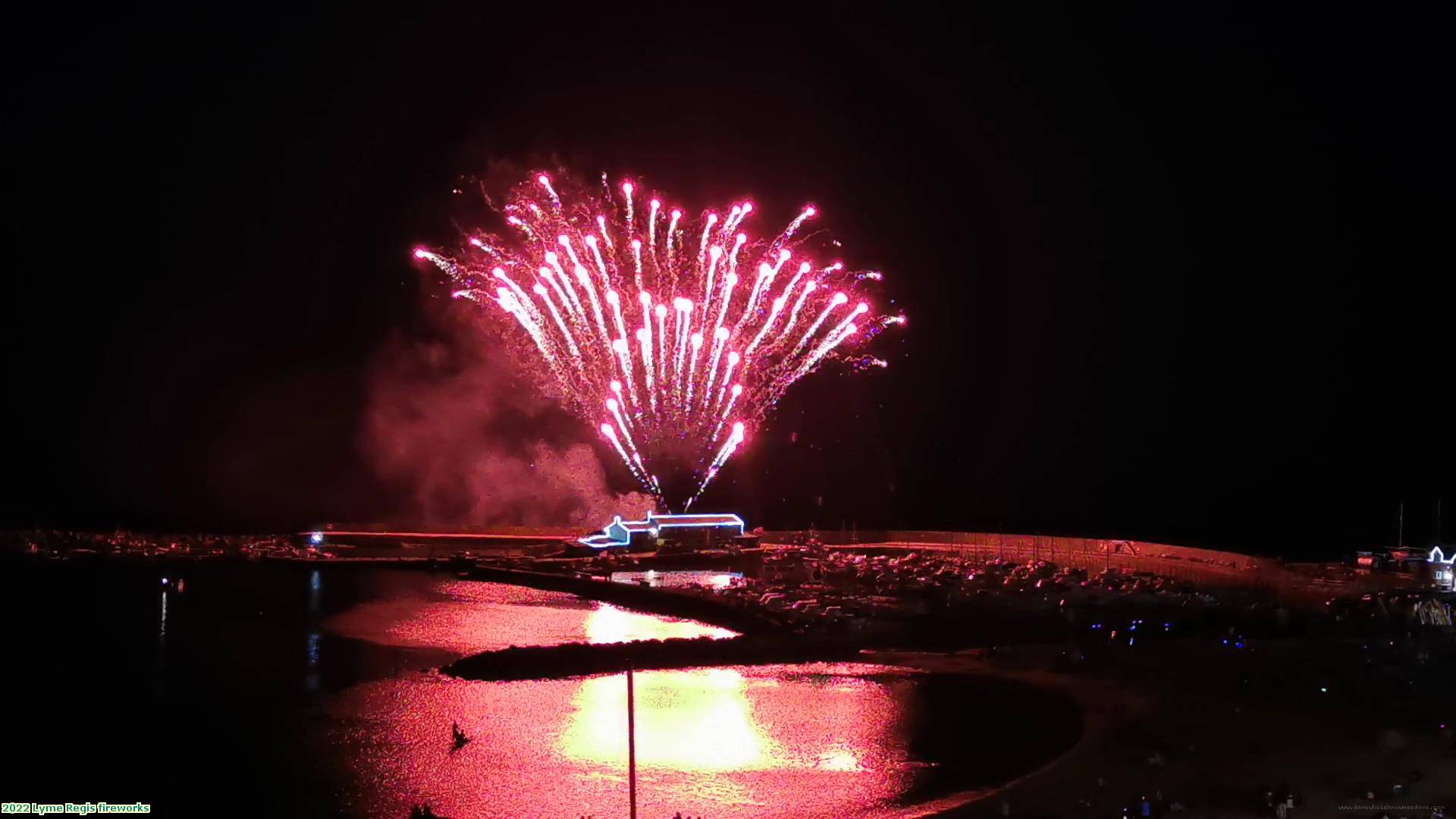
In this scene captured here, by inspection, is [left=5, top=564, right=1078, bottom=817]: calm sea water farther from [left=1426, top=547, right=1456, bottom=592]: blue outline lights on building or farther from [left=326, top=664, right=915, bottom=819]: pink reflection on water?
[left=1426, top=547, right=1456, bottom=592]: blue outline lights on building

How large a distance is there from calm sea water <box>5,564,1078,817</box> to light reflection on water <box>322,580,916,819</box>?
51 millimetres

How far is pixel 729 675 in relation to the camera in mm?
27969

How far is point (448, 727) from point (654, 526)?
107ft

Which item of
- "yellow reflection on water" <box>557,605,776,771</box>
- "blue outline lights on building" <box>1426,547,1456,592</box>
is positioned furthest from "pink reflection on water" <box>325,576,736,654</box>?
"blue outline lights on building" <box>1426,547,1456,592</box>

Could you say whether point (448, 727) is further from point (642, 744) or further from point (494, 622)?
point (494, 622)

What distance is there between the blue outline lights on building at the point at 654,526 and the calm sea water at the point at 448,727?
1835 cm

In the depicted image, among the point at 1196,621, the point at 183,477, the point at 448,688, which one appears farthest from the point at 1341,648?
the point at 183,477

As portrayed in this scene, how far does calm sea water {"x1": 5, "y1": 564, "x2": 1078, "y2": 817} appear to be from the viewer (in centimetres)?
1873

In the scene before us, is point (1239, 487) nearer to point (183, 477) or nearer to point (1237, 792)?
point (183, 477)

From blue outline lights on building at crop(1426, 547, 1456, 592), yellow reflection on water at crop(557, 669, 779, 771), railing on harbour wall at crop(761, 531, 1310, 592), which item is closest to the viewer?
yellow reflection on water at crop(557, 669, 779, 771)

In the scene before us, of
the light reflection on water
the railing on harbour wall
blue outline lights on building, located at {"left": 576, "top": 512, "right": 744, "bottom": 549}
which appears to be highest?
blue outline lights on building, located at {"left": 576, "top": 512, "right": 744, "bottom": 549}

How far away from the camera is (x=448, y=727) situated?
22.7 meters

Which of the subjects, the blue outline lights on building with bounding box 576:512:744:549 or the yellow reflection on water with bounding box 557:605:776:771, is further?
the blue outline lights on building with bounding box 576:512:744:549

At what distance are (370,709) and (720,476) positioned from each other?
6649 centimetres
